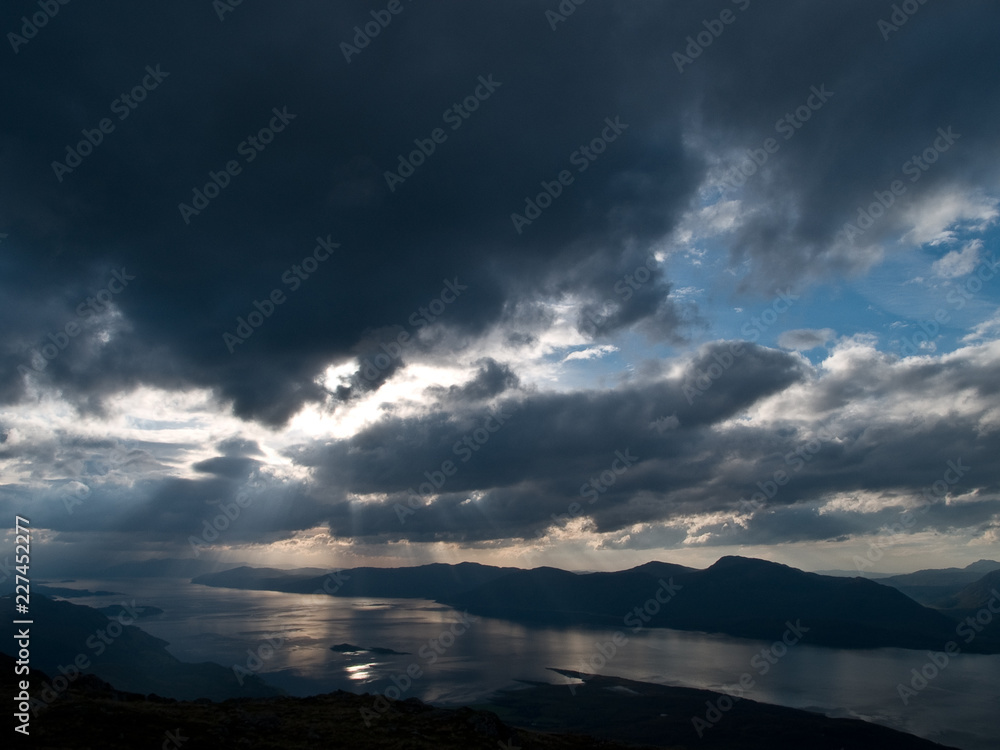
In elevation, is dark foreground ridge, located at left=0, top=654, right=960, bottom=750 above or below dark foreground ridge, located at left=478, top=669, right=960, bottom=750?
above

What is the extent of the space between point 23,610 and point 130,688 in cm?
19675

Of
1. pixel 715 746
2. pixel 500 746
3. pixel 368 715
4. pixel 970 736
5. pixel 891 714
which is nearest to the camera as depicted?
pixel 500 746

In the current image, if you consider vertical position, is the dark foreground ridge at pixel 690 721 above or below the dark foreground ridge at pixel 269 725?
below

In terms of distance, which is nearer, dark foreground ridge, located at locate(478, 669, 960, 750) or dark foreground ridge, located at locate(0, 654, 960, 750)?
dark foreground ridge, located at locate(0, 654, 960, 750)

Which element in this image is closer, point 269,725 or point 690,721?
point 269,725

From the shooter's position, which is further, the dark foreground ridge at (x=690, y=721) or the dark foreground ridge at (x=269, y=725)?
the dark foreground ridge at (x=690, y=721)

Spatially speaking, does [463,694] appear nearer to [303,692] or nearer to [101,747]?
[303,692]

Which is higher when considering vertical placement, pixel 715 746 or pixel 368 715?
pixel 368 715

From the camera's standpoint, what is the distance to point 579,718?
531 feet

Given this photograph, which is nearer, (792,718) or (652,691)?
(792,718)

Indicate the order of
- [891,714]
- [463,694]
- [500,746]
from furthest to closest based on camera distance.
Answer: [463,694] < [891,714] < [500,746]

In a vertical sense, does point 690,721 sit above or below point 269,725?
below

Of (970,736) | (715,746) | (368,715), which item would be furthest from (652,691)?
(368,715)

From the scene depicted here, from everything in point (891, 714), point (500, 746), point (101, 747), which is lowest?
point (891, 714)
